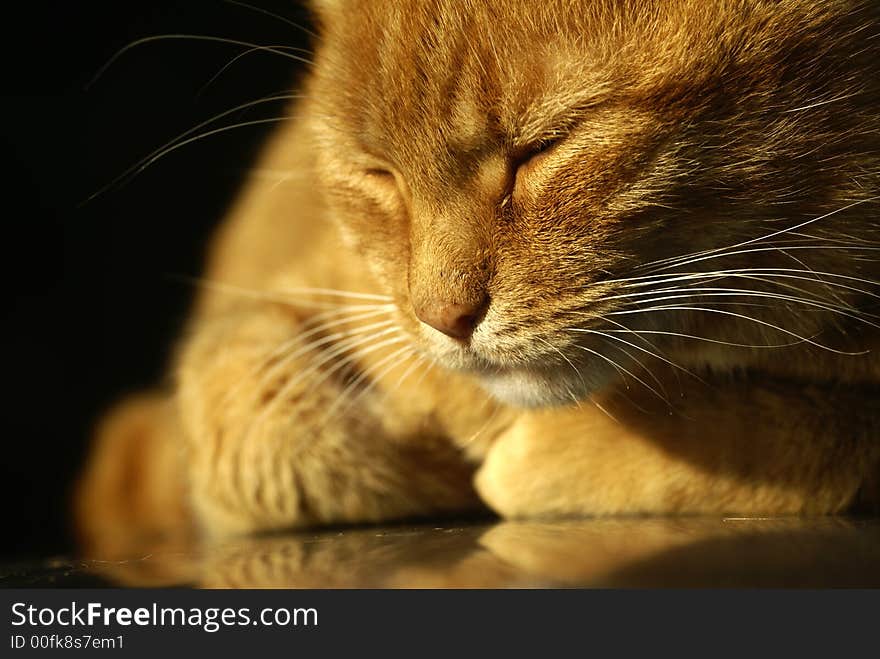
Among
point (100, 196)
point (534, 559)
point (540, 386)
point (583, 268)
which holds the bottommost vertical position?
point (534, 559)

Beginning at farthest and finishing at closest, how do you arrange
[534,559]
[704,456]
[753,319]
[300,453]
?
1. [300,453]
2. [704,456]
3. [753,319]
4. [534,559]

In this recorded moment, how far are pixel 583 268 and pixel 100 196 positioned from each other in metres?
1.77

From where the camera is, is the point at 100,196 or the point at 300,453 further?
the point at 100,196

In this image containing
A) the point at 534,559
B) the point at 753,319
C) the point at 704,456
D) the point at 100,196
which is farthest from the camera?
the point at 100,196

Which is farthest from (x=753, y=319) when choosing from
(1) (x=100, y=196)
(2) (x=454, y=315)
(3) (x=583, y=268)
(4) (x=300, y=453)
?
(1) (x=100, y=196)

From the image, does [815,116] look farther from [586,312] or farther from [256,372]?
[256,372]

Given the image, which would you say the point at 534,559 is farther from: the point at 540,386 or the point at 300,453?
the point at 300,453

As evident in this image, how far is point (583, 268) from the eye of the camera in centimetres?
102

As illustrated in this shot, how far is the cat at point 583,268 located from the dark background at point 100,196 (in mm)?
1008

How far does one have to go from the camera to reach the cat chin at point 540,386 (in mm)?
1120

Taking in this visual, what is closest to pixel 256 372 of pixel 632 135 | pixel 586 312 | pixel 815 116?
pixel 586 312

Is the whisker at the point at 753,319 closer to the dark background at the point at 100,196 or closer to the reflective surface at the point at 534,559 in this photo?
the reflective surface at the point at 534,559

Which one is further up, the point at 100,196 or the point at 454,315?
the point at 100,196

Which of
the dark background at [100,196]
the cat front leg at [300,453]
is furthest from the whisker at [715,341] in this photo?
the dark background at [100,196]
